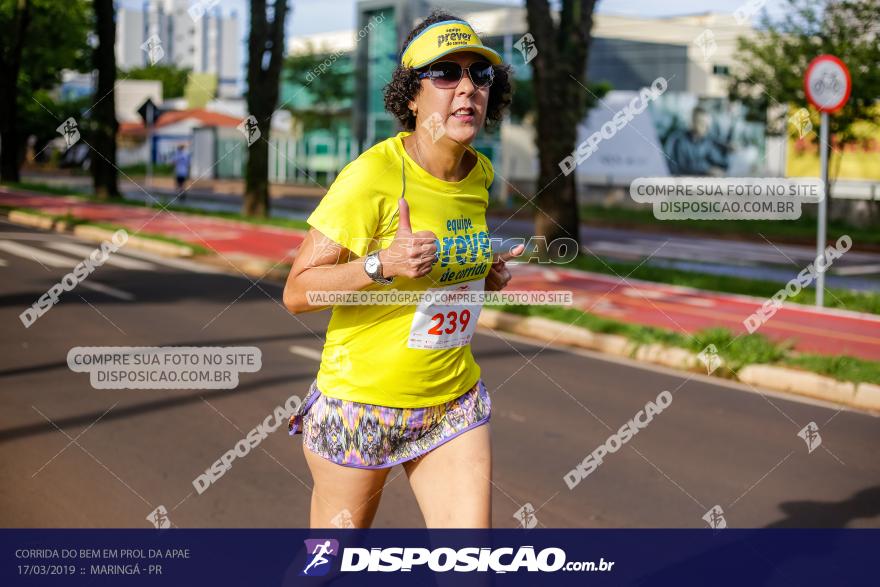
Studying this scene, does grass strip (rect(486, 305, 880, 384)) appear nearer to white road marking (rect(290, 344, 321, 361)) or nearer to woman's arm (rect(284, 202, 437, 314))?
white road marking (rect(290, 344, 321, 361))

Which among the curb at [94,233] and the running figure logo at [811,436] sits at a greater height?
the running figure logo at [811,436]

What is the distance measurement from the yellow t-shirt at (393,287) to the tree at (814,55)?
2238cm

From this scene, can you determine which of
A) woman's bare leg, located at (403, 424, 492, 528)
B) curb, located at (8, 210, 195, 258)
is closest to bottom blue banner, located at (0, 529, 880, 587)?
woman's bare leg, located at (403, 424, 492, 528)

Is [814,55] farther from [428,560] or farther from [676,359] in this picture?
[428,560]

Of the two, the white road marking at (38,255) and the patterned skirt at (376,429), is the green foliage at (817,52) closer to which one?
the white road marking at (38,255)

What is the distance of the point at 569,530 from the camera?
17.5 ft

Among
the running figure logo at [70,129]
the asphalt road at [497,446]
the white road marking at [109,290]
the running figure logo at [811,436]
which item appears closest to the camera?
the asphalt road at [497,446]

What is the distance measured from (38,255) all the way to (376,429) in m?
15.9

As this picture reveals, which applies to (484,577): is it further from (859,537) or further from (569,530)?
(859,537)

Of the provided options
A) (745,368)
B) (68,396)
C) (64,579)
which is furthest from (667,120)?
(64,579)

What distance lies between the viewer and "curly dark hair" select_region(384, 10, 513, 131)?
11.2 ft

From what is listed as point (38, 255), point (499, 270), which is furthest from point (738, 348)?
point (38, 255)

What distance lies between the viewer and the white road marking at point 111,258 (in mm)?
16953

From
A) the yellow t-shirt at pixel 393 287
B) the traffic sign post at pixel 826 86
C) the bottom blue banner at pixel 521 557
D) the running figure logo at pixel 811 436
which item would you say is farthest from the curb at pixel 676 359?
the yellow t-shirt at pixel 393 287
